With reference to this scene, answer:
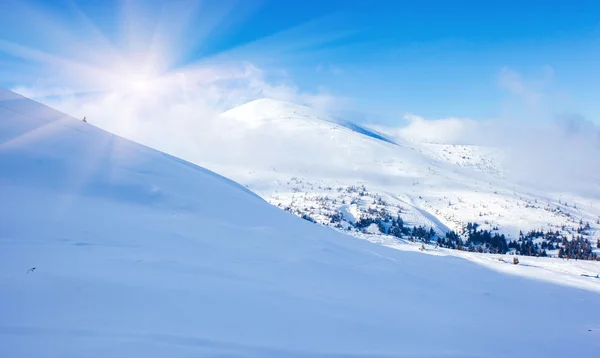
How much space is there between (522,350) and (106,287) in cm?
795

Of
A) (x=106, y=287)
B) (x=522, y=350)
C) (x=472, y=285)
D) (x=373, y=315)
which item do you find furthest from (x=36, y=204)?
(x=472, y=285)

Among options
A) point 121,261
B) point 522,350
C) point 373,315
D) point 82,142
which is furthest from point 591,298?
point 82,142

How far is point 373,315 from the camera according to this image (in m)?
6.71

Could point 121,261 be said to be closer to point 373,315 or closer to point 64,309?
point 64,309

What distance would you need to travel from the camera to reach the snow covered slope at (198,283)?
14.9 feet

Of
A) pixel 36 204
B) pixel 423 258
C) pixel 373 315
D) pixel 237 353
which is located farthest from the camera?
pixel 423 258

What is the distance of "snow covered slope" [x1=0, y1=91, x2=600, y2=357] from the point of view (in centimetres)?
455

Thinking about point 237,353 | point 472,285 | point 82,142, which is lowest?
point 237,353

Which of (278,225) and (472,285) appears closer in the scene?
(472,285)

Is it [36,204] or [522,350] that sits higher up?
[36,204]

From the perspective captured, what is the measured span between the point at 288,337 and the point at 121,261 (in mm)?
3859

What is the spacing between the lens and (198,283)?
6.32 meters

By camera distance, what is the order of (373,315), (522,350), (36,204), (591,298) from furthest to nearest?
(591,298), (36,204), (373,315), (522,350)

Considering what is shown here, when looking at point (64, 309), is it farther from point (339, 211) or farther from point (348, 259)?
point (339, 211)
